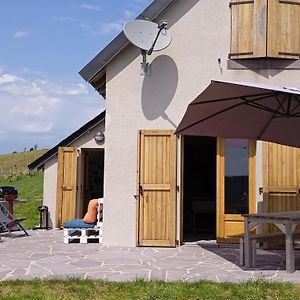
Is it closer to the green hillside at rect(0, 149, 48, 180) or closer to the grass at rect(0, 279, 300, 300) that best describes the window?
the grass at rect(0, 279, 300, 300)

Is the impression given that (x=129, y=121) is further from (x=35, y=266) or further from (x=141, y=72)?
(x=35, y=266)

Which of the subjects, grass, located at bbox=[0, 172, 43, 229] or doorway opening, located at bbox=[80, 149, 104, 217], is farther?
grass, located at bbox=[0, 172, 43, 229]

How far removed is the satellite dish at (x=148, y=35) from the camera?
31.5ft

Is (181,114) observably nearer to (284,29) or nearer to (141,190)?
(141,190)

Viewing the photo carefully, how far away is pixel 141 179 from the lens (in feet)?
32.9

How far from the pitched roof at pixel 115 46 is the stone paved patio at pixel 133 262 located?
3.73m

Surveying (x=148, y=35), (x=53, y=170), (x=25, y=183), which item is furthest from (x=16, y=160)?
(x=148, y=35)

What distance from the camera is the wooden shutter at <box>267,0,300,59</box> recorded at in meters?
9.89

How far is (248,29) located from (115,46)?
8.94ft

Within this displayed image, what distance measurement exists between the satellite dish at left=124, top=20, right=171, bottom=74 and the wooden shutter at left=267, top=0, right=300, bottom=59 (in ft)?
6.79

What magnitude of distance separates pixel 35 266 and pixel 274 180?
16.2ft

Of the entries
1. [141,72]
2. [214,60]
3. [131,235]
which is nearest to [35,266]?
[131,235]

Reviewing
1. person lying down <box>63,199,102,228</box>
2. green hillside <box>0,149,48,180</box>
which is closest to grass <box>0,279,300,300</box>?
person lying down <box>63,199,102,228</box>

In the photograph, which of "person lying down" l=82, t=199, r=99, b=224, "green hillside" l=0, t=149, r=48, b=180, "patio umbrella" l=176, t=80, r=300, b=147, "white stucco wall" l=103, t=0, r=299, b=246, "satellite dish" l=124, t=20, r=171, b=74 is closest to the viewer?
"patio umbrella" l=176, t=80, r=300, b=147
